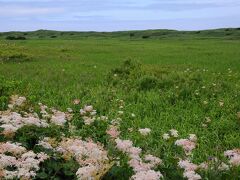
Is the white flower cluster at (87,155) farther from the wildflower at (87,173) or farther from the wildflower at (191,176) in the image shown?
the wildflower at (191,176)

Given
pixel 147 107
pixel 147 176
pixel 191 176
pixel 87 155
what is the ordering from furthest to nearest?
pixel 147 107 → pixel 87 155 → pixel 191 176 → pixel 147 176

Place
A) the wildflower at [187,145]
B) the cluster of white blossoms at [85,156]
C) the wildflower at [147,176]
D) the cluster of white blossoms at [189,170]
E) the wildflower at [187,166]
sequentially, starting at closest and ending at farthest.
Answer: the wildflower at [147,176]
the cluster of white blossoms at [85,156]
the cluster of white blossoms at [189,170]
the wildflower at [187,166]
the wildflower at [187,145]

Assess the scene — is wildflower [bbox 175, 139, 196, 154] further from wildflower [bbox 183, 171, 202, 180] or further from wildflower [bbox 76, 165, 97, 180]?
wildflower [bbox 76, 165, 97, 180]

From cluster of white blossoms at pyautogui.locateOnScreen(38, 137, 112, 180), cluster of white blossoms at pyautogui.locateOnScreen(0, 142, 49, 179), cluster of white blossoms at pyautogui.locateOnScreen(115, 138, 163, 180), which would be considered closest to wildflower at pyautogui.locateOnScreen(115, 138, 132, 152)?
cluster of white blossoms at pyautogui.locateOnScreen(115, 138, 163, 180)

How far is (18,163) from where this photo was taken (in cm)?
465

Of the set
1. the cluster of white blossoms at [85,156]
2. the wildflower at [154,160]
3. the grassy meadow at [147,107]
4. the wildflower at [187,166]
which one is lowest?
the grassy meadow at [147,107]

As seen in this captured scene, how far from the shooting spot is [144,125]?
9273 mm

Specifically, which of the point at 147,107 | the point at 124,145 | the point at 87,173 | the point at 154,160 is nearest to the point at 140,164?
the point at 154,160

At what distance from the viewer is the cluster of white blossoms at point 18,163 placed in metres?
4.43

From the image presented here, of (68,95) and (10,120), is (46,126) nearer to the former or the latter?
(10,120)

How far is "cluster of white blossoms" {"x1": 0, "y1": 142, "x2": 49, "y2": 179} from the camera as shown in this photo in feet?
14.5

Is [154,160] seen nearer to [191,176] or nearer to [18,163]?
[191,176]

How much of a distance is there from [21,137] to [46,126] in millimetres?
415

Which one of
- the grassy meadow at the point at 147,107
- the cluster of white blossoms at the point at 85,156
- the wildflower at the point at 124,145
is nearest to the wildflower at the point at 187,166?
the grassy meadow at the point at 147,107
